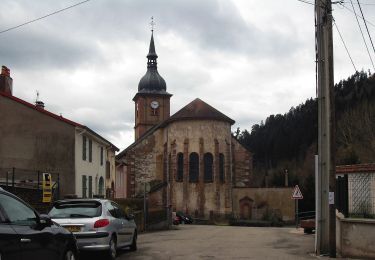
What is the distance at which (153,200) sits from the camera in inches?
2400

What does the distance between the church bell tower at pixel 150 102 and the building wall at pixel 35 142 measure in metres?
51.4

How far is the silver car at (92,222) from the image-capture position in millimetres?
12570

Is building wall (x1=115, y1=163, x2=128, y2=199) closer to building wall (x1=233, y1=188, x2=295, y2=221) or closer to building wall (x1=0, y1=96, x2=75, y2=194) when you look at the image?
building wall (x1=233, y1=188, x2=295, y2=221)

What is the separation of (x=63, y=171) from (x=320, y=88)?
2059cm

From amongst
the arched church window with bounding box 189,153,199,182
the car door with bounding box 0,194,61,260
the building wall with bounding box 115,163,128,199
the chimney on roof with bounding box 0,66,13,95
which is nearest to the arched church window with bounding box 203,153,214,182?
the arched church window with bounding box 189,153,199,182

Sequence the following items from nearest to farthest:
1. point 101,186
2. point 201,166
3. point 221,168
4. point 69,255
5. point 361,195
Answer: point 69,255 < point 361,195 < point 101,186 < point 201,166 < point 221,168

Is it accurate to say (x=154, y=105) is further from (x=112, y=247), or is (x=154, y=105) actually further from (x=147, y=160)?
(x=112, y=247)

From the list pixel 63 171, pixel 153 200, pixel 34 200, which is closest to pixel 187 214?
pixel 153 200

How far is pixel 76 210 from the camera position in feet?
43.1

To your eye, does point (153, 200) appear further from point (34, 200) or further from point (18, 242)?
point (18, 242)

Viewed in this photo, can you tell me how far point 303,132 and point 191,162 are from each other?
46.7m

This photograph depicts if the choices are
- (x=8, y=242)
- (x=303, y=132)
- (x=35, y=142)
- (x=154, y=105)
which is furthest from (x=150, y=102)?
(x=8, y=242)

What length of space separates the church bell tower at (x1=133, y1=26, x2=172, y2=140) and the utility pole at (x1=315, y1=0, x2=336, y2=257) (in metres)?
69.0

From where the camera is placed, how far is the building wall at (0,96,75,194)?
103 feet
